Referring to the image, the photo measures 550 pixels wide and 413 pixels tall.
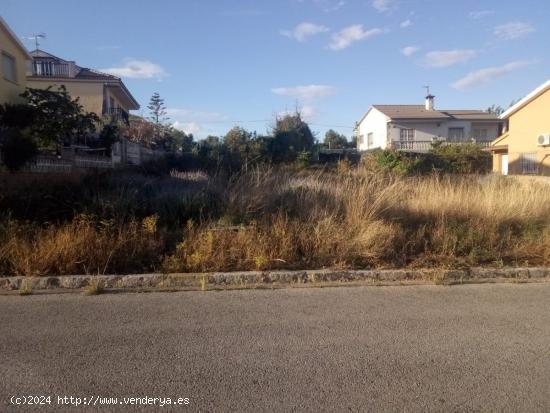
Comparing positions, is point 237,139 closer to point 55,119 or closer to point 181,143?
point 55,119

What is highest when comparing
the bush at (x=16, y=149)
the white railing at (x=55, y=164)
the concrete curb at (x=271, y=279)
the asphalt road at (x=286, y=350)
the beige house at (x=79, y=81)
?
the beige house at (x=79, y=81)

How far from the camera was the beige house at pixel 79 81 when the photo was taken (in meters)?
26.0

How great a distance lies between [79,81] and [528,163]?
92.8 ft

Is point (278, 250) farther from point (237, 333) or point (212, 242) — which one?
point (237, 333)

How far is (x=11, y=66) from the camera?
18250mm

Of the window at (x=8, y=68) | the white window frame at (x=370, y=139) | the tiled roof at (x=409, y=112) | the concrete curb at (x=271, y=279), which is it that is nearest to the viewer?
the concrete curb at (x=271, y=279)

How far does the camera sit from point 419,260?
5.83 m

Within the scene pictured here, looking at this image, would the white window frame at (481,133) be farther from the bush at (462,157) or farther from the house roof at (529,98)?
the bush at (462,157)

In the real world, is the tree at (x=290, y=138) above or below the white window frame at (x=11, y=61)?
below

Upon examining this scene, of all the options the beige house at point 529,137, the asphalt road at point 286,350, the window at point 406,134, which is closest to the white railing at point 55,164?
the asphalt road at point 286,350

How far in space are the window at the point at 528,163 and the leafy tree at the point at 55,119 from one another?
24306 millimetres

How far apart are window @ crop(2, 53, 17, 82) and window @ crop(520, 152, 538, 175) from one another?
1087 inches

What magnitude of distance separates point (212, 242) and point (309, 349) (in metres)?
2.62

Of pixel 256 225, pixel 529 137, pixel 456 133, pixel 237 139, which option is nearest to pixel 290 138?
pixel 237 139
